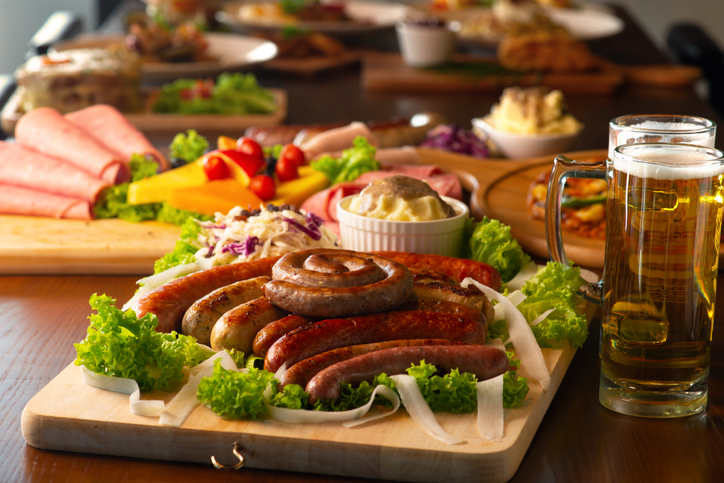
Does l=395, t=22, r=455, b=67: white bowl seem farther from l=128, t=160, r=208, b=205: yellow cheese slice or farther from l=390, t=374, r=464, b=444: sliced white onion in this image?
l=390, t=374, r=464, b=444: sliced white onion

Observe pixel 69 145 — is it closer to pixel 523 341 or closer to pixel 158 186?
pixel 158 186

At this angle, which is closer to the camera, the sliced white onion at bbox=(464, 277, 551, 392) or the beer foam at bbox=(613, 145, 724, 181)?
the beer foam at bbox=(613, 145, 724, 181)

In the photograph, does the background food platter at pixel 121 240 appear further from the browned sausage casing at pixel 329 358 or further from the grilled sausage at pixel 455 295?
the browned sausage casing at pixel 329 358

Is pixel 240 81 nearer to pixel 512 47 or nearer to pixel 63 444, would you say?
pixel 512 47

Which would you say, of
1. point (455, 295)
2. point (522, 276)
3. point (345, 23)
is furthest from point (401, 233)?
point (345, 23)

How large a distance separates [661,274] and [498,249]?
0.83m

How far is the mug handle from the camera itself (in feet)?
6.31

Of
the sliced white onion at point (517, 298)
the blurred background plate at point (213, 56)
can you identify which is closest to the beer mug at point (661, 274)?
the sliced white onion at point (517, 298)

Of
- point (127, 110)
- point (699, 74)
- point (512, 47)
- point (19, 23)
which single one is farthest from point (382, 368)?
point (19, 23)

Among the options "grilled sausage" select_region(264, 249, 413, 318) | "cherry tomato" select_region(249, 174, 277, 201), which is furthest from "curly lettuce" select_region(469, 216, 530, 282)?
"cherry tomato" select_region(249, 174, 277, 201)

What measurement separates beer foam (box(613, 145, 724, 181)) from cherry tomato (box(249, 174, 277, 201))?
5.37 feet

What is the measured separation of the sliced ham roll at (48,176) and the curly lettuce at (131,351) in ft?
4.61

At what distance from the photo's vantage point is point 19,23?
1169 centimetres

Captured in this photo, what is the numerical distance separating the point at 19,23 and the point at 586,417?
12.0 meters
